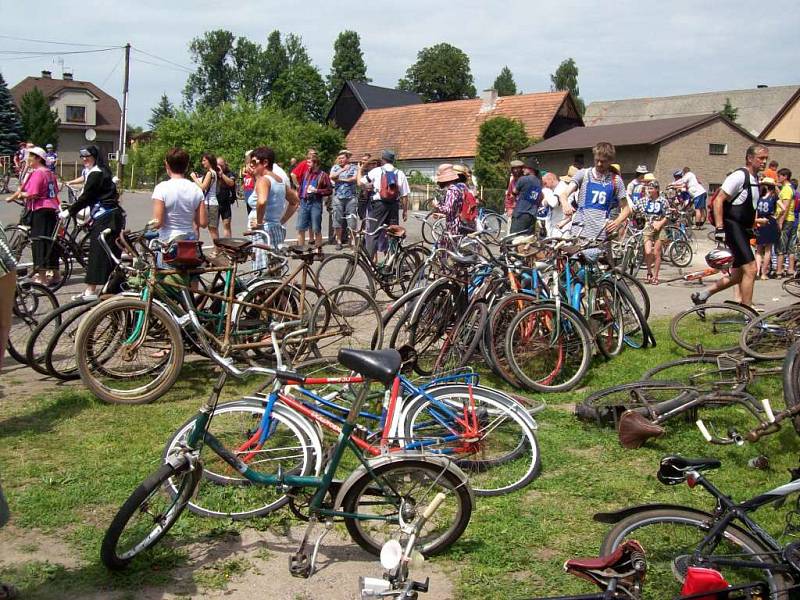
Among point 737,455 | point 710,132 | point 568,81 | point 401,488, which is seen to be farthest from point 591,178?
point 568,81

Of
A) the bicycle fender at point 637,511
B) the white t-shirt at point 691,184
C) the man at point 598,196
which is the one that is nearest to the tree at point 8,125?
the white t-shirt at point 691,184

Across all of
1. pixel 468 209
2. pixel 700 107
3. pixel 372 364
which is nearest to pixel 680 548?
pixel 372 364

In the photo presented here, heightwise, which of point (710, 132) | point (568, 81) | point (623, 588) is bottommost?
point (623, 588)

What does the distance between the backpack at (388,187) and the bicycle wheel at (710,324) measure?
525 cm

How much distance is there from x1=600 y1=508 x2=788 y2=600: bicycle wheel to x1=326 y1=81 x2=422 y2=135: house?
6241 centimetres

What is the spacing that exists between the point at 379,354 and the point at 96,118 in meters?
82.5

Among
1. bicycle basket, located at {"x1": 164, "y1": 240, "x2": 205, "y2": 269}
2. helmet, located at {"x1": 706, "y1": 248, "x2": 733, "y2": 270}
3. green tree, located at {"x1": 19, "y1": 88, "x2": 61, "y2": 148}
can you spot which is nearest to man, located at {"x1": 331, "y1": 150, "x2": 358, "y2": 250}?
helmet, located at {"x1": 706, "y1": 248, "x2": 733, "y2": 270}

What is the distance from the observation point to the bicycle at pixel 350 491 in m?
3.62

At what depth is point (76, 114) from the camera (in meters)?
75.6

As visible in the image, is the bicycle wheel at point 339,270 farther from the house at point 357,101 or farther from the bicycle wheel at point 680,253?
the house at point 357,101

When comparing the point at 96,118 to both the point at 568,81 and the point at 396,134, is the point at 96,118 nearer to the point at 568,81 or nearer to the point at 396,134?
the point at 396,134

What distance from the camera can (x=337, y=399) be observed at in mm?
4410

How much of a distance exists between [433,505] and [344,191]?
12.6m

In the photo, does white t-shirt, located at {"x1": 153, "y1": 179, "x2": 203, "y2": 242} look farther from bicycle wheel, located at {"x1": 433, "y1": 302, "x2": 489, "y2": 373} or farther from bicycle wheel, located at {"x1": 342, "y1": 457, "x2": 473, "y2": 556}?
bicycle wheel, located at {"x1": 342, "y1": 457, "x2": 473, "y2": 556}
